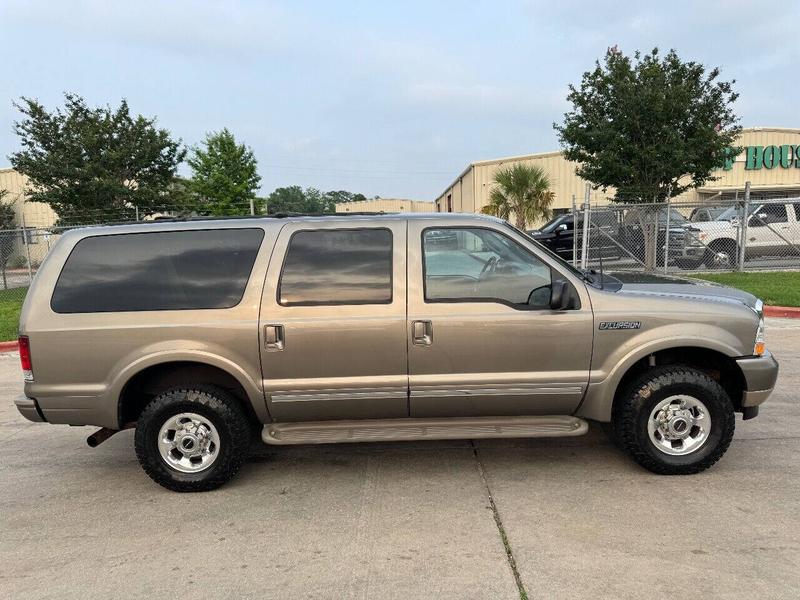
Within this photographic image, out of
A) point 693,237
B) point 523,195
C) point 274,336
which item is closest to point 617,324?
point 274,336

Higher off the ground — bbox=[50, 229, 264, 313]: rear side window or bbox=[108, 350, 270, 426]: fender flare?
bbox=[50, 229, 264, 313]: rear side window

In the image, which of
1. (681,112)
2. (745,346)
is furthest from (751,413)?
(681,112)

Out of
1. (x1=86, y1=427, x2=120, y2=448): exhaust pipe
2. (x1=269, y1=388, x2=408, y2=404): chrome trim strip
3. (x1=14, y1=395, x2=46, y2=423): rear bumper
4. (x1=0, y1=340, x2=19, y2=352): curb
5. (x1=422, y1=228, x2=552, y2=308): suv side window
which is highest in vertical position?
(x1=422, y1=228, x2=552, y2=308): suv side window

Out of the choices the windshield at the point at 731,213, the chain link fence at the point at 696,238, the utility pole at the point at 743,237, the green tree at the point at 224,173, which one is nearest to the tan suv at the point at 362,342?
the chain link fence at the point at 696,238

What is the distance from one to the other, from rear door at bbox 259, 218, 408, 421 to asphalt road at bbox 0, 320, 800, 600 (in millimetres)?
636

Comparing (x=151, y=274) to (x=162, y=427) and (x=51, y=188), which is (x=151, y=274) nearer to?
(x=162, y=427)

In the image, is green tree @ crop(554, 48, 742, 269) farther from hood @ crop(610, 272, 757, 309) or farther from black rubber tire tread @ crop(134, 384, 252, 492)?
black rubber tire tread @ crop(134, 384, 252, 492)

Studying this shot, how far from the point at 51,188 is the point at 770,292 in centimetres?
2117

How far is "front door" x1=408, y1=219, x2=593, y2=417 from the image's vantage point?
3832 millimetres

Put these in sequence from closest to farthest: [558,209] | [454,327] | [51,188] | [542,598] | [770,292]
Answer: [542,598]
[454,327]
[770,292]
[51,188]
[558,209]

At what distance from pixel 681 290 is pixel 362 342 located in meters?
2.29

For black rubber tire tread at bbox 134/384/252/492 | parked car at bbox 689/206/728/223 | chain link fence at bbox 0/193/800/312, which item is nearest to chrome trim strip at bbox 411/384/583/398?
black rubber tire tread at bbox 134/384/252/492

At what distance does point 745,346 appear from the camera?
12.8ft

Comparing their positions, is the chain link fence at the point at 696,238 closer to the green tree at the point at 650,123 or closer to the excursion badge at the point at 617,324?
the green tree at the point at 650,123
